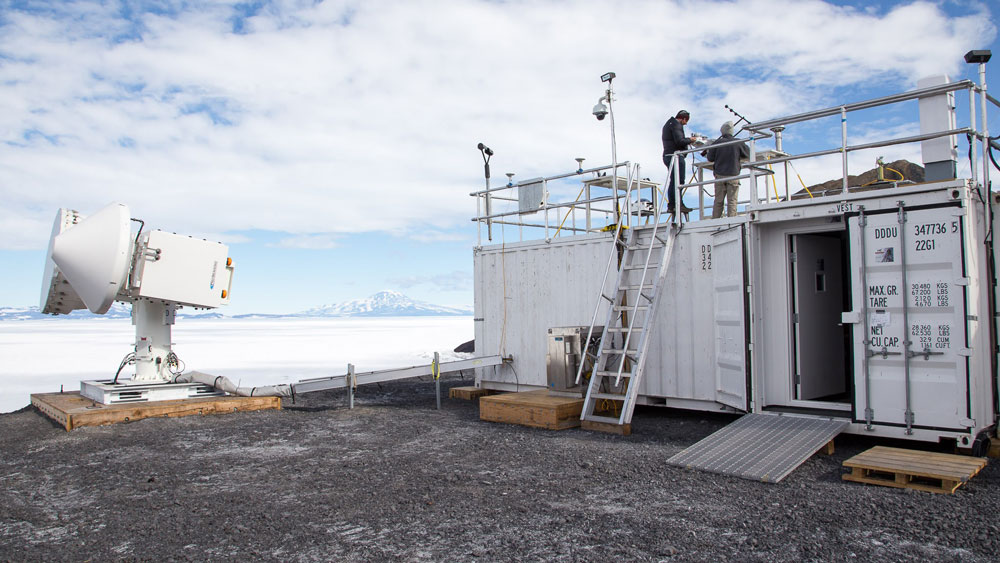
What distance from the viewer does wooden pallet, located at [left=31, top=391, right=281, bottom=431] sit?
10.6 metres

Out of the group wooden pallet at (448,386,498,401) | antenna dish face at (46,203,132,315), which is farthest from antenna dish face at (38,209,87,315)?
wooden pallet at (448,386,498,401)

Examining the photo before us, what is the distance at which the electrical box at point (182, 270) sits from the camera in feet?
37.6

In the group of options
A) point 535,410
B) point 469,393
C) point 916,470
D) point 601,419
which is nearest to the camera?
point 916,470

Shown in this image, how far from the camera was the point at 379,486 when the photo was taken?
23.3 ft

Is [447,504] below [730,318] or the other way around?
below

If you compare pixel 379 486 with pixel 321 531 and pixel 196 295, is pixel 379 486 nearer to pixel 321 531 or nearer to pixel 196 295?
pixel 321 531

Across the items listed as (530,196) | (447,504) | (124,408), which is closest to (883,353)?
(447,504)

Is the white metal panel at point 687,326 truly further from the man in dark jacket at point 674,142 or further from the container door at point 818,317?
the container door at point 818,317

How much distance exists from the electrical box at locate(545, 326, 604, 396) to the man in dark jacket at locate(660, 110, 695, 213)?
2.63 m

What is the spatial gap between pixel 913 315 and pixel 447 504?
609 centimetres

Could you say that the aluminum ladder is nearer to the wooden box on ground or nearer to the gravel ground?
the wooden box on ground

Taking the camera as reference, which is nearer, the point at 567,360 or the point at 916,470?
the point at 916,470

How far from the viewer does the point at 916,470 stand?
673 centimetres

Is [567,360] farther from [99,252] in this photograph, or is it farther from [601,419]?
[99,252]
